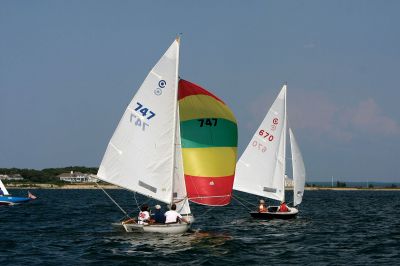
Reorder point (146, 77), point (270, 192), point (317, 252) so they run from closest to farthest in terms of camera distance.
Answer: point (317, 252), point (146, 77), point (270, 192)

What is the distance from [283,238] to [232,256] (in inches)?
292

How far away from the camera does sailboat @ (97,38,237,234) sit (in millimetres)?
29406

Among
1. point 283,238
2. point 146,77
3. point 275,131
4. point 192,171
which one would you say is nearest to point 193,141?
point 192,171

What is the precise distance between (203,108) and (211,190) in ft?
12.9

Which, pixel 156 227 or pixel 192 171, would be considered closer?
pixel 156 227

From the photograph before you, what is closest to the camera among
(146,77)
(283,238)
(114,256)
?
(114,256)

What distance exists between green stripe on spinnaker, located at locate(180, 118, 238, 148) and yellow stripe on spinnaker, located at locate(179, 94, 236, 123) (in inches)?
9.2

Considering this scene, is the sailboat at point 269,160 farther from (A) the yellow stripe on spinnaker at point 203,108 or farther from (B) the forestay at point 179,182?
(A) the yellow stripe on spinnaker at point 203,108

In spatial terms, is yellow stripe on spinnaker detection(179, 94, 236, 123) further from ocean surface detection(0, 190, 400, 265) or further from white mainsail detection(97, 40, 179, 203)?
ocean surface detection(0, 190, 400, 265)

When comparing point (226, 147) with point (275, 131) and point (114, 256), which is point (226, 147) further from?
point (275, 131)

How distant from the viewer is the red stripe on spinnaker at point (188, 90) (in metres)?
30.1

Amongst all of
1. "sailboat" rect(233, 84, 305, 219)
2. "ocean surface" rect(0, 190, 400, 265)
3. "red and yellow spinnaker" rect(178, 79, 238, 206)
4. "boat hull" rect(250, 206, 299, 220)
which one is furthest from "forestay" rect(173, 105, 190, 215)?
"sailboat" rect(233, 84, 305, 219)

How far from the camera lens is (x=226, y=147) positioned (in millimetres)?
30547

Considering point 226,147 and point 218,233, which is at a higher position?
point 226,147
